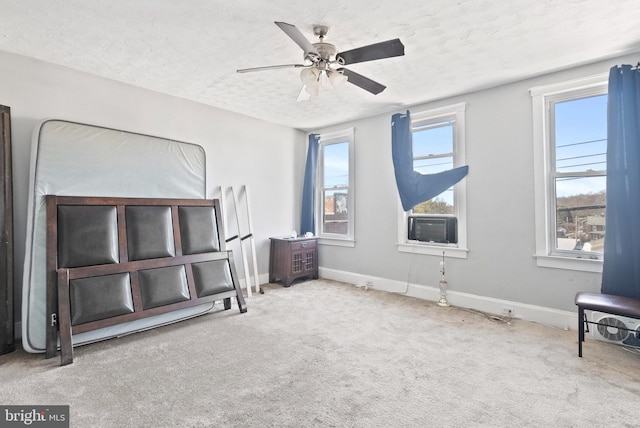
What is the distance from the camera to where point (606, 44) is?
2602 mm

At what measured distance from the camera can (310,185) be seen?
5238 mm

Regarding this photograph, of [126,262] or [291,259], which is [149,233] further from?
[291,259]

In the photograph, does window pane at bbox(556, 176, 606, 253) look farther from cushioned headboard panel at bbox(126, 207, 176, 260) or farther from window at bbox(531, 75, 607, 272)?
cushioned headboard panel at bbox(126, 207, 176, 260)

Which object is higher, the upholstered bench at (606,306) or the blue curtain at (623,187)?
the blue curtain at (623,187)

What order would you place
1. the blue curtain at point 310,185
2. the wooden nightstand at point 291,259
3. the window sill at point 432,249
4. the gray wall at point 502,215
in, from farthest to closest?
the blue curtain at point 310,185 < the wooden nightstand at point 291,259 < the window sill at point 432,249 < the gray wall at point 502,215

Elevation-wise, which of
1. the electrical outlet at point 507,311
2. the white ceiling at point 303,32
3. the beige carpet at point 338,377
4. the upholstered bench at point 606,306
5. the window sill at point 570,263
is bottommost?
the beige carpet at point 338,377

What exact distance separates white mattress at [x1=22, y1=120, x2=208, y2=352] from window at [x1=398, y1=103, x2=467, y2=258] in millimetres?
2821

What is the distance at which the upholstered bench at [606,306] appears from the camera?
2262 millimetres

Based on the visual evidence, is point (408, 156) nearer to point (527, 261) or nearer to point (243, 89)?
point (527, 261)

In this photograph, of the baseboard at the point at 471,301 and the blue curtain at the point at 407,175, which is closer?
the baseboard at the point at 471,301

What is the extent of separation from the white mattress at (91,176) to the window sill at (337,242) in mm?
2211

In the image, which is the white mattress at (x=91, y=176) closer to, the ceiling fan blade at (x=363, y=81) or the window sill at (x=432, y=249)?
the ceiling fan blade at (x=363, y=81)

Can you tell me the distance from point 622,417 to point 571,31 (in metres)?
2.73

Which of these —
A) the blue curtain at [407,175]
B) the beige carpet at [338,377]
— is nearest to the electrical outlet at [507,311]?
the beige carpet at [338,377]
